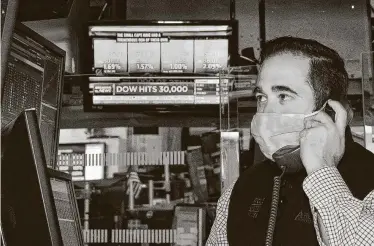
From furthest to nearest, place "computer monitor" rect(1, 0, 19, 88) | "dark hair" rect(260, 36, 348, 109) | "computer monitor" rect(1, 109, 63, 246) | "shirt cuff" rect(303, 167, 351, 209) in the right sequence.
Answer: "dark hair" rect(260, 36, 348, 109), "shirt cuff" rect(303, 167, 351, 209), "computer monitor" rect(1, 109, 63, 246), "computer monitor" rect(1, 0, 19, 88)

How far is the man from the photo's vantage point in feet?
5.60

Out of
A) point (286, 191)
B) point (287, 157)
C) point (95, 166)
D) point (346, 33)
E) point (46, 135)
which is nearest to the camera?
point (287, 157)

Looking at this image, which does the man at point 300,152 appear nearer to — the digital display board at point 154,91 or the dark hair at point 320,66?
the dark hair at point 320,66

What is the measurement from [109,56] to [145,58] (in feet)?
0.83

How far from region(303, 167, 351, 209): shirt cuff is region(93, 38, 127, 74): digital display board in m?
3.22

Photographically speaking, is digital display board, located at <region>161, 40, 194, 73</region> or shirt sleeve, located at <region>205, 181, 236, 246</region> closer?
shirt sleeve, located at <region>205, 181, 236, 246</region>

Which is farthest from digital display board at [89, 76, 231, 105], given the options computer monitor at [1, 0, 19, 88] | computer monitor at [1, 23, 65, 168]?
computer monitor at [1, 0, 19, 88]

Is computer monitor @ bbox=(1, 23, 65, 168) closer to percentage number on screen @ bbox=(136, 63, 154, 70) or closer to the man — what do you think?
the man

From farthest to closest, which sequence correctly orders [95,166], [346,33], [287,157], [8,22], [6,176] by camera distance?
[346,33] < [95,166] < [287,157] < [6,176] < [8,22]

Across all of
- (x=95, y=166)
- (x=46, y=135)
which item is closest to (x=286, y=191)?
(x=46, y=135)

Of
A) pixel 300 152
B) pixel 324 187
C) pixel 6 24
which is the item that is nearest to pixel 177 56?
pixel 300 152

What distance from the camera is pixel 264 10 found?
17.6ft

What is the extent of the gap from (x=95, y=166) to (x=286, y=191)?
2.84 meters

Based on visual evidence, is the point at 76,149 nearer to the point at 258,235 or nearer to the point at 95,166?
the point at 95,166
